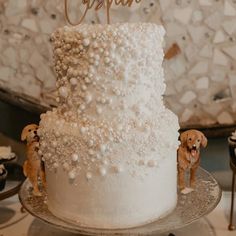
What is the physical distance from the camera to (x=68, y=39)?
870 mm

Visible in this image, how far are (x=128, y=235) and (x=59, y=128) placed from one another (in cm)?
25

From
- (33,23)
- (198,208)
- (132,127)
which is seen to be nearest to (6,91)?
(33,23)

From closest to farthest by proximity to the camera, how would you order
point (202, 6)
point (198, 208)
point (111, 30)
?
point (111, 30) → point (198, 208) → point (202, 6)

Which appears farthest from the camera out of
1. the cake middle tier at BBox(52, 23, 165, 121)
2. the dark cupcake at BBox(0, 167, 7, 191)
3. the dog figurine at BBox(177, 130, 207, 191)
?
the dark cupcake at BBox(0, 167, 7, 191)

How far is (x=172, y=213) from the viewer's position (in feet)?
3.13

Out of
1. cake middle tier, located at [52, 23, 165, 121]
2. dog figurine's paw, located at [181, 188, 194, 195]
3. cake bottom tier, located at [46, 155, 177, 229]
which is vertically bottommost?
dog figurine's paw, located at [181, 188, 194, 195]

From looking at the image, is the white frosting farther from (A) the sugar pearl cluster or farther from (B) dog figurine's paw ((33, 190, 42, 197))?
(B) dog figurine's paw ((33, 190, 42, 197))

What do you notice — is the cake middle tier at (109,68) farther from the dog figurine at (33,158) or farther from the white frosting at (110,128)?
the dog figurine at (33,158)

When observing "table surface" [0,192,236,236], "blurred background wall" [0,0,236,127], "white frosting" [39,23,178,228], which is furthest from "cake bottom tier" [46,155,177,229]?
"blurred background wall" [0,0,236,127]

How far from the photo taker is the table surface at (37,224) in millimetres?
1122

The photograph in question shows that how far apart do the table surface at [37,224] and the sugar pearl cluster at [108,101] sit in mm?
304

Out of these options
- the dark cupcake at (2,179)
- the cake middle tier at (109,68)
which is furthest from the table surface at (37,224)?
the cake middle tier at (109,68)

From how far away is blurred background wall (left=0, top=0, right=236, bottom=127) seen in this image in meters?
1.25

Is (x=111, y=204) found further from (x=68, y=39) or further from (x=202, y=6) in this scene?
(x=202, y=6)
